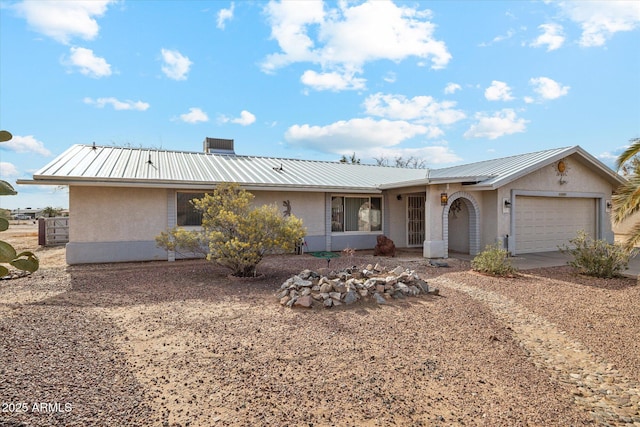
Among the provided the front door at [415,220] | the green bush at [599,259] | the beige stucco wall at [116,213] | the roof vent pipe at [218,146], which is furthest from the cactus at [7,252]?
the roof vent pipe at [218,146]

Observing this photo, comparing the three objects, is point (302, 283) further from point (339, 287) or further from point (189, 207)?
point (189, 207)

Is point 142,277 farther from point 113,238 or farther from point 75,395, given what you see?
point 75,395

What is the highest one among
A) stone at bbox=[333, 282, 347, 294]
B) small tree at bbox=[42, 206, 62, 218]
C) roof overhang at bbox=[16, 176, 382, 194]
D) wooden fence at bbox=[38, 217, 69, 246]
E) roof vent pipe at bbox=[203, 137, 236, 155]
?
roof vent pipe at bbox=[203, 137, 236, 155]

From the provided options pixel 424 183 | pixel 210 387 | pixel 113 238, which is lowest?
pixel 210 387

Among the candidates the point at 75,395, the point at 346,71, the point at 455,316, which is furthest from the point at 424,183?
the point at 75,395

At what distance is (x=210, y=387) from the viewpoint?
3.32 meters

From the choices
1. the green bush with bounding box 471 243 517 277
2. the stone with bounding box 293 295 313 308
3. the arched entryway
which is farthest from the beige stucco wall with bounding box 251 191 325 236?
the stone with bounding box 293 295 313 308

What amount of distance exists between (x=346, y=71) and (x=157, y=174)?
760 cm

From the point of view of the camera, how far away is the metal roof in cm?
1020

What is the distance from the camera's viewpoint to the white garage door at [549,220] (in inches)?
517

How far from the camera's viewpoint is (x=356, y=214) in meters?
14.1

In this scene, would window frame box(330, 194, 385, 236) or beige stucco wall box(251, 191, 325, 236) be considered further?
window frame box(330, 194, 385, 236)

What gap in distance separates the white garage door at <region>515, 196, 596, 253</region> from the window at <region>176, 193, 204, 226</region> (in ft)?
38.9

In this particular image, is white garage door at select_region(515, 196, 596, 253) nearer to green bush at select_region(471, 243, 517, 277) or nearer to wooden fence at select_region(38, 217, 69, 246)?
green bush at select_region(471, 243, 517, 277)
